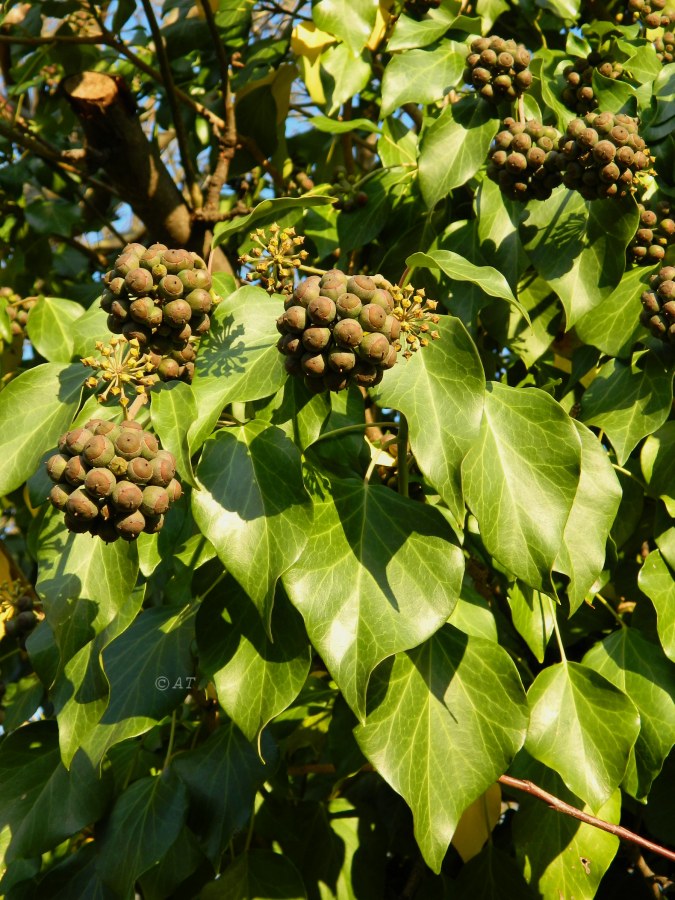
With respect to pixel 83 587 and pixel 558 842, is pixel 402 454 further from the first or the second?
pixel 558 842

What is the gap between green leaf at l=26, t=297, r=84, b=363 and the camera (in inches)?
97.3

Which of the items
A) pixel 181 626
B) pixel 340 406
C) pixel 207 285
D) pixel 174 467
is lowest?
pixel 181 626

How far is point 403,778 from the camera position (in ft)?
4.79

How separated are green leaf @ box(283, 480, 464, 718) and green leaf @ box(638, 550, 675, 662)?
53 cm

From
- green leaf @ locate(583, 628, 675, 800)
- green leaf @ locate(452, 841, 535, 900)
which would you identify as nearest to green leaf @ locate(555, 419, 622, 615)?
green leaf @ locate(583, 628, 675, 800)

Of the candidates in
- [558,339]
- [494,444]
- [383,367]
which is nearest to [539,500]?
[494,444]

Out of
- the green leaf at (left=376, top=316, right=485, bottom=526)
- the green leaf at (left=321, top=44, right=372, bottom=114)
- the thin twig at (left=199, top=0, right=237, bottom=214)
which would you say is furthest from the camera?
the thin twig at (left=199, top=0, right=237, bottom=214)

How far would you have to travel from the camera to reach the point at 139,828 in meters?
1.77

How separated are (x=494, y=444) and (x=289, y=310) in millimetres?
421

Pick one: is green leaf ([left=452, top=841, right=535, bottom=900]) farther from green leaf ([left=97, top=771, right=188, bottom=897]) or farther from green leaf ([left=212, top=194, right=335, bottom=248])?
green leaf ([left=212, top=194, right=335, bottom=248])

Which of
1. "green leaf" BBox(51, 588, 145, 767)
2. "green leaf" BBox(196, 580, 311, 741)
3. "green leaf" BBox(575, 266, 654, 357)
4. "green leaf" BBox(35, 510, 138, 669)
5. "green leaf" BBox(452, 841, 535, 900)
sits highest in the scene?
"green leaf" BBox(35, 510, 138, 669)

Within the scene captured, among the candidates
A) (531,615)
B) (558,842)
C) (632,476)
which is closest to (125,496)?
(531,615)

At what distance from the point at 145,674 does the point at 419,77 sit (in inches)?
53.3

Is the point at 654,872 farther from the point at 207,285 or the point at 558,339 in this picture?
the point at 207,285
